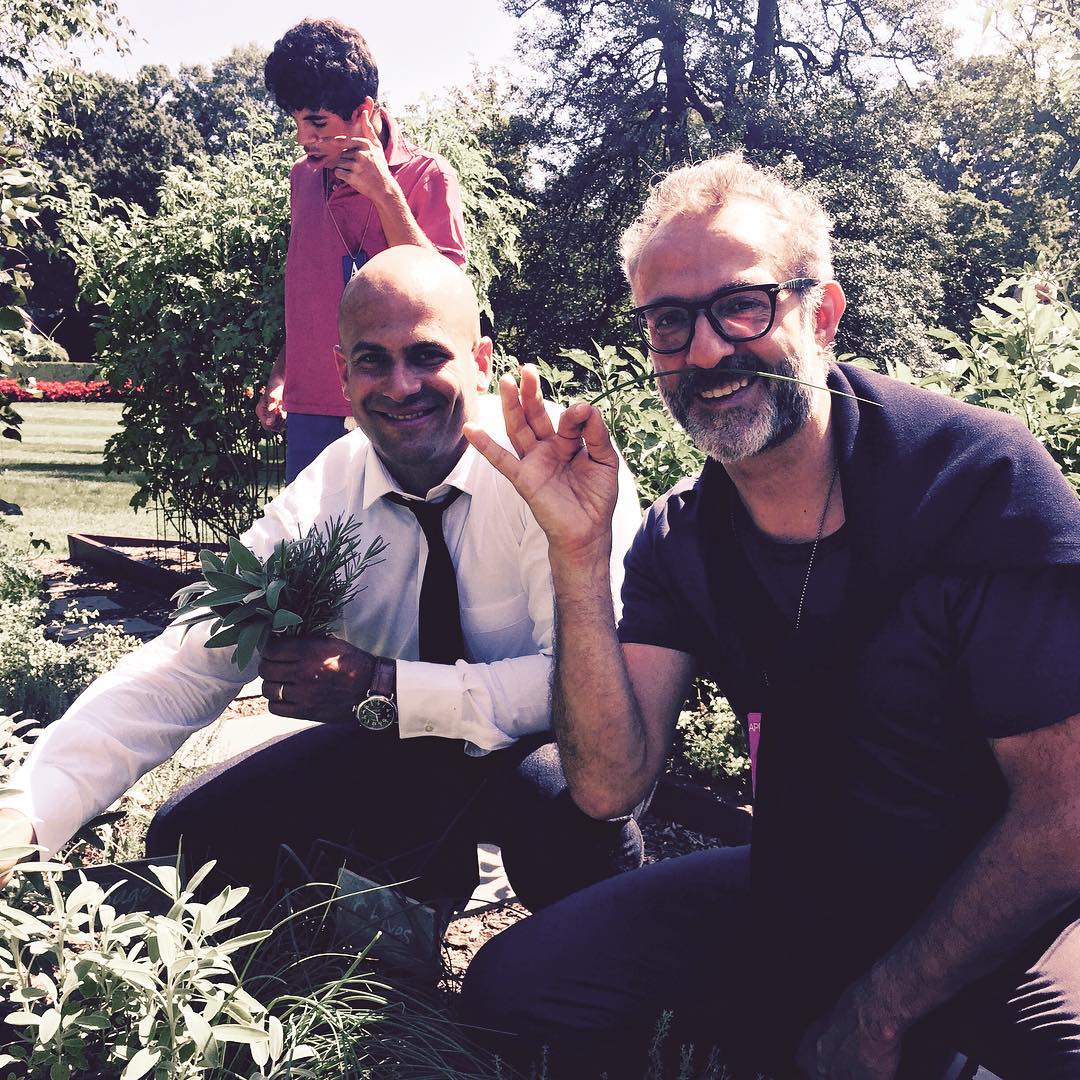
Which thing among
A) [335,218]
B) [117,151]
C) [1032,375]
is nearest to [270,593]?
[335,218]

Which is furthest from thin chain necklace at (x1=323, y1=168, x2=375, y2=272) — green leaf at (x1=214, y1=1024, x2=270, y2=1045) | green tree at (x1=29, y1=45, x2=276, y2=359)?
green tree at (x1=29, y1=45, x2=276, y2=359)

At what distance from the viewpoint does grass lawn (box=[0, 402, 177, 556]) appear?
9.60 metres

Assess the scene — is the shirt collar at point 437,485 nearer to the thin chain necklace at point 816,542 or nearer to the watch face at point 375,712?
the watch face at point 375,712

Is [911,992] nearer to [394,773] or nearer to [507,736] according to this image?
[507,736]

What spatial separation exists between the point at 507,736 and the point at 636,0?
72.1ft

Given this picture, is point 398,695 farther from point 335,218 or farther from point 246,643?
point 335,218

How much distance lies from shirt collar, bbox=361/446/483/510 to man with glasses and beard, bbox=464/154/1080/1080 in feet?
1.48

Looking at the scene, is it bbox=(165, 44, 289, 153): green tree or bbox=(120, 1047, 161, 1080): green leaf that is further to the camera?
bbox=(165, 44, 289, 153): green tree

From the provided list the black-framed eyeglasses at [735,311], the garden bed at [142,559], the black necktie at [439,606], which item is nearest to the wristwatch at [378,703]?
the black necktie at [439,606]

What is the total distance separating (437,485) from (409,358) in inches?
12.8

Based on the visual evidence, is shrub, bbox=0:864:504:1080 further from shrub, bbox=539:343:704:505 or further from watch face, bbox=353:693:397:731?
shrub, bbox=539:343:704:505

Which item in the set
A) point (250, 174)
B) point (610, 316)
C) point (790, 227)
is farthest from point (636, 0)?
point (790, 227)

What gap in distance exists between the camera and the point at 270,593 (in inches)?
85.4

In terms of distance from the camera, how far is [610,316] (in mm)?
19562
